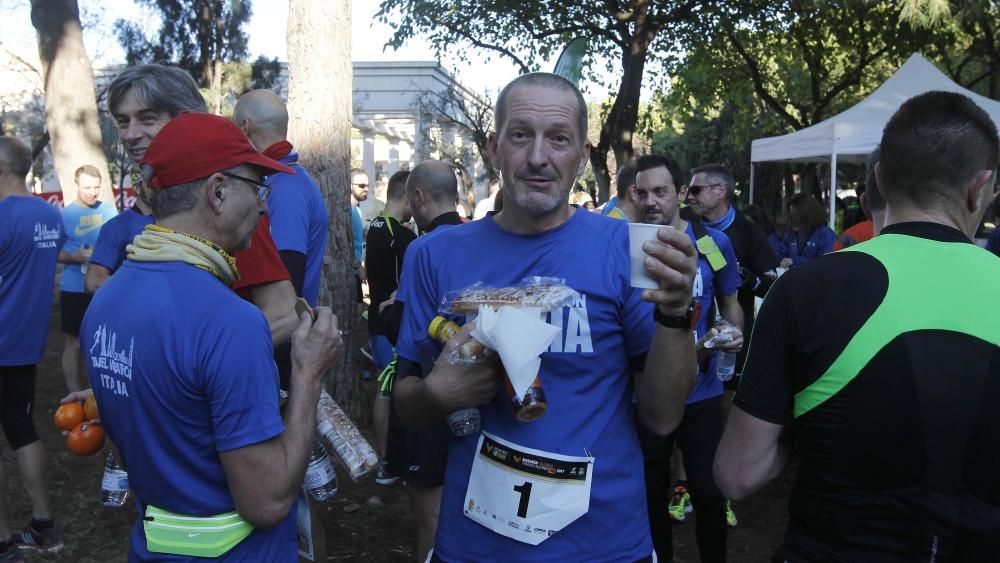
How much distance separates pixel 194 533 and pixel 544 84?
4.82ft

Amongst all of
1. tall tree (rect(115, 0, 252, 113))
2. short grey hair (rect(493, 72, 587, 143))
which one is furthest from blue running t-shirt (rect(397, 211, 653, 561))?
tall tree (rect(115, 0, 252, 113))

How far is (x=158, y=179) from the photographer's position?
6.67 ft

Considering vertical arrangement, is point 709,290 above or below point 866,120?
below

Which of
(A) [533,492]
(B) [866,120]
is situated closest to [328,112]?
(A) [533,492]

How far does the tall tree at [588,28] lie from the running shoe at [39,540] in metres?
11.0

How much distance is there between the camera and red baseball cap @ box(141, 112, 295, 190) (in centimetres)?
201

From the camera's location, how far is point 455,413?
2.08m

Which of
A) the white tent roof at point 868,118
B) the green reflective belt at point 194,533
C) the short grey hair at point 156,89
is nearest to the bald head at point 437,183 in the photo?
the short grey hair at point 156,89

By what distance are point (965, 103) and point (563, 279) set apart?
1133 mm

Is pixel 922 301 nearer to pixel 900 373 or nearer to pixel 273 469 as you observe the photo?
pixel 900 373

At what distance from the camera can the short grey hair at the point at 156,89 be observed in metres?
2.93

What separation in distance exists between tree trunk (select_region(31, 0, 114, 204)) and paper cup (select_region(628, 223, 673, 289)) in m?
9.21

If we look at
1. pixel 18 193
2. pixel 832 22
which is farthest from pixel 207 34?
pixel 18 193

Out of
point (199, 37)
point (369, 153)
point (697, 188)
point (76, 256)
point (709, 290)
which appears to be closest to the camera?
point (709, 290)
